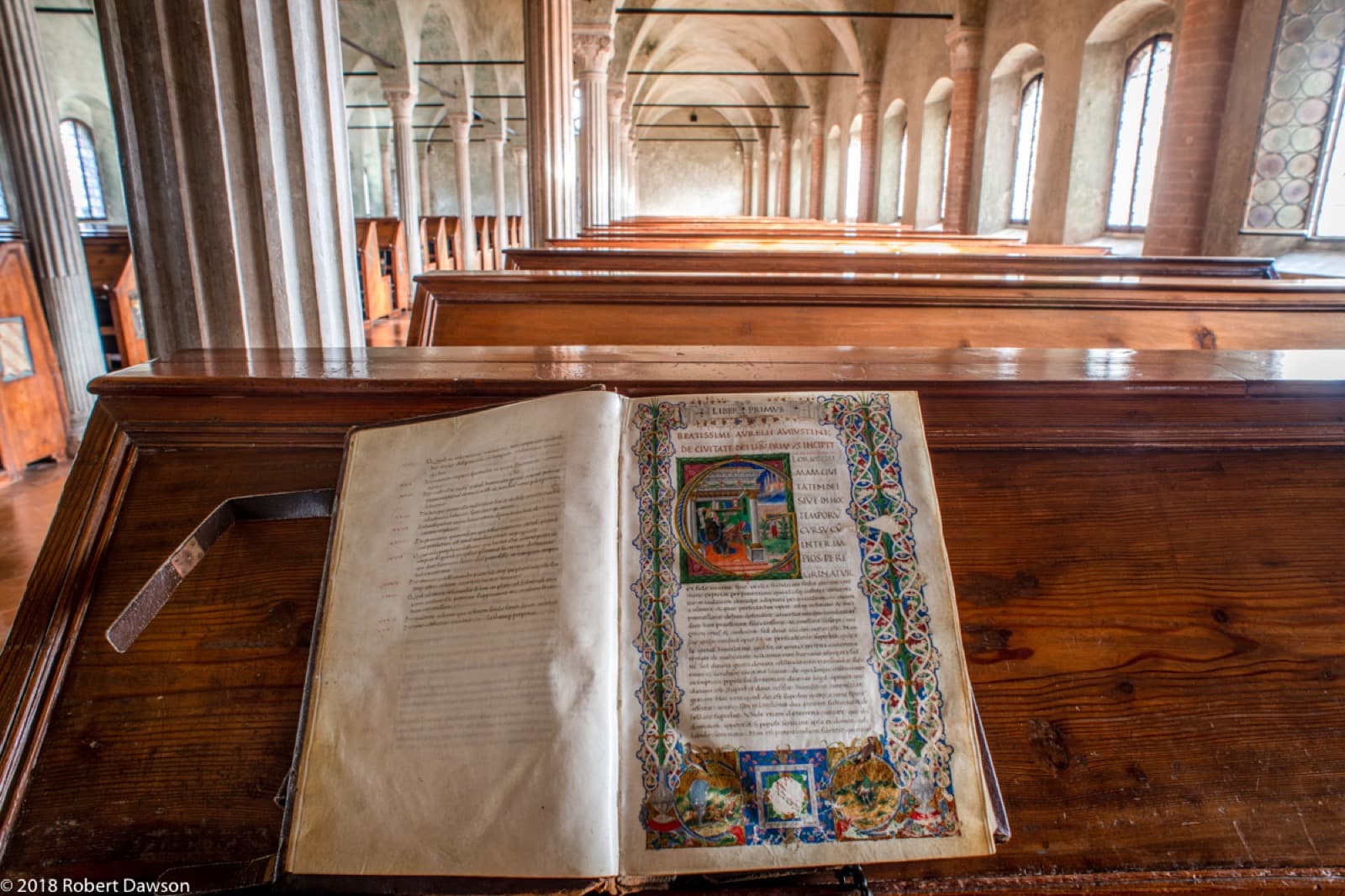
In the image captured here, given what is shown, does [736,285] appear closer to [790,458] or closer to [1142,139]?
[790,458]

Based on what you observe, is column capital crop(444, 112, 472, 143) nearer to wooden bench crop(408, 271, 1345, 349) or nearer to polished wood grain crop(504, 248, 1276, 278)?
polished wood grain crop(504, 248, 1276, 278)

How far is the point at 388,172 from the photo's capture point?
2022cm

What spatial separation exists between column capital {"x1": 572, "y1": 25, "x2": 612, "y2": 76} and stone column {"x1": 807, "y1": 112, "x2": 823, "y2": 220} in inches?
428

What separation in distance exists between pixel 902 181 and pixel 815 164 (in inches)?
242

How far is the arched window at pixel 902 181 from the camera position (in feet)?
47.0

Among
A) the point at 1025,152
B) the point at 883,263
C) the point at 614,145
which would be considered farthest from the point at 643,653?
the point at 614,145

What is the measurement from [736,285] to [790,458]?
1.90 meters

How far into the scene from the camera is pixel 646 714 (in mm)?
672

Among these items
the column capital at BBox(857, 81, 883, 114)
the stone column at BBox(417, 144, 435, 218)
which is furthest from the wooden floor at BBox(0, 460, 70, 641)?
the stone column at BBox(417, 144, 435, 218)

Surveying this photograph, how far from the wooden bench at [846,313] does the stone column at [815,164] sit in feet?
60.9

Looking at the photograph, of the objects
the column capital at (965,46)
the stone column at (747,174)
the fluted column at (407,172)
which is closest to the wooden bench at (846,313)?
the fluted column at (407,172)

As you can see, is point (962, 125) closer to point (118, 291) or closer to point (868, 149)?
point (868, 149)

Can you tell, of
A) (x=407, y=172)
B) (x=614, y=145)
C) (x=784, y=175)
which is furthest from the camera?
(x=784, y=175)

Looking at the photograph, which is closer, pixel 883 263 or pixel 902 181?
pixel 883 263
